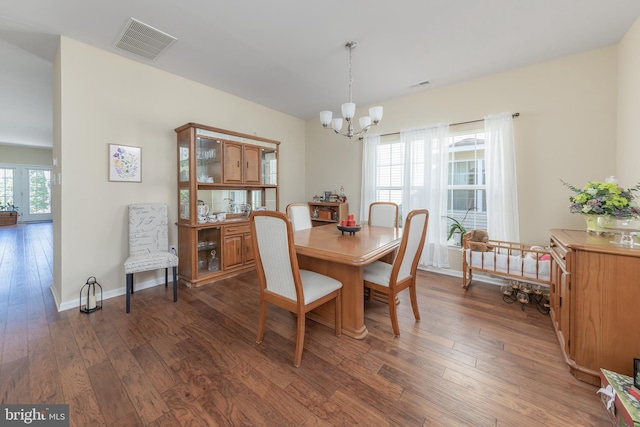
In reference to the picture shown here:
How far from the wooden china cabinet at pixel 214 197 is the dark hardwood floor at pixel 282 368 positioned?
0.84 m

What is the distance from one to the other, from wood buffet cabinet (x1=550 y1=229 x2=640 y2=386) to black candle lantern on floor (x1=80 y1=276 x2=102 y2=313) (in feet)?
13.4

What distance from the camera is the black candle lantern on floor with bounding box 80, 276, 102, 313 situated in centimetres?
250

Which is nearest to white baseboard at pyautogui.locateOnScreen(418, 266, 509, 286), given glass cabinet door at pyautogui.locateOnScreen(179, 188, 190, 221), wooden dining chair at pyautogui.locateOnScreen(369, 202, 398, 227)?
wooden dining chair at pyautogui.locateOnScreen(369, 202, 398, 227)

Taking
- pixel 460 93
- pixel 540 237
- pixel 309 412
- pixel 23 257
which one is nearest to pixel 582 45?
pixel 460 93

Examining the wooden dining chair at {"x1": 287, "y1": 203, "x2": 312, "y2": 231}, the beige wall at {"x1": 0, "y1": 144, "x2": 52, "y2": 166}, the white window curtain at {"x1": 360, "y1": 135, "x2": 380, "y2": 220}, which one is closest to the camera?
the wooden dining chair at {"x1": 287, "y1": 203, "x2": 312, "y2": 231}

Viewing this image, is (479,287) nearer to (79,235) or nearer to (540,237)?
(540,237)

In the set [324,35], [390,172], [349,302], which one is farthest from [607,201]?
[324,35]

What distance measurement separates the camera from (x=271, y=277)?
1909mm

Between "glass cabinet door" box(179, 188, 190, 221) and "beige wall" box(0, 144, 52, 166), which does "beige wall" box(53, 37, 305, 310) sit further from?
"beige wall" box(0, 144, 52, 166)

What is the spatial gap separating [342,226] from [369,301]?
935 millimetres

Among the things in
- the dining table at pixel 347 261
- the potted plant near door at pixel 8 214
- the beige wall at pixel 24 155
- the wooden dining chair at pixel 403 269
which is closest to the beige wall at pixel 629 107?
the wooden dining chair at pixel 403 269

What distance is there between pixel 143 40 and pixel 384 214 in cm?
330

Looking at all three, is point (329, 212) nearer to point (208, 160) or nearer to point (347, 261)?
point (208, 160)

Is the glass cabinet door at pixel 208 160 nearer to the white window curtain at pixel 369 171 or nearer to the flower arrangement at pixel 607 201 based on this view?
the white window curtain at pixel 369 171
